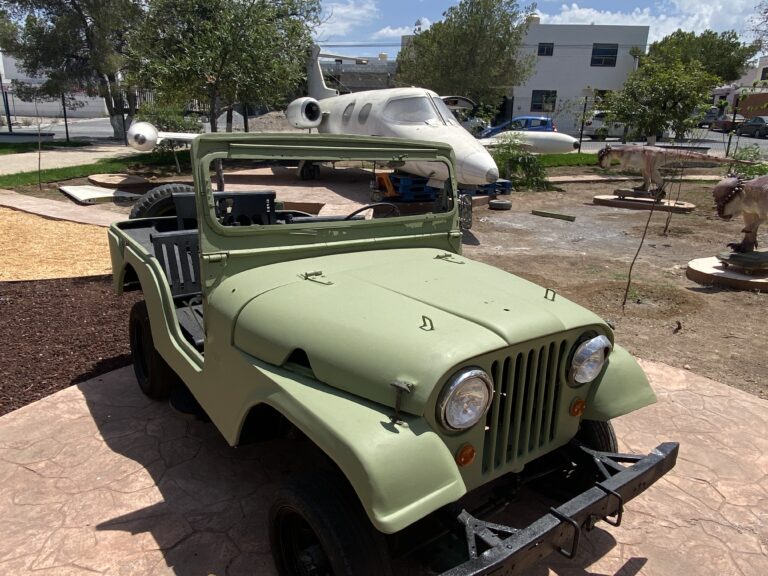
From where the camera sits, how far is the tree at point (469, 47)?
26.2 meters

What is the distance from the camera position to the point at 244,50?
1331cm

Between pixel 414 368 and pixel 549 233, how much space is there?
865cm

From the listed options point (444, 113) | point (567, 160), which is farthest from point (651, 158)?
point (567, 160)

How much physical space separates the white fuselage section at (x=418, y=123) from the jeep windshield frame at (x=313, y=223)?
22.0 feet

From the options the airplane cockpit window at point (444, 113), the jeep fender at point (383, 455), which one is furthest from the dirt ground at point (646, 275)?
the jeep fender at point (383, 455)

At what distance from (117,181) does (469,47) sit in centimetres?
1883

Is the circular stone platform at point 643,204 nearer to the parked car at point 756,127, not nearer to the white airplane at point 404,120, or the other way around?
the white airplane at point 404,120

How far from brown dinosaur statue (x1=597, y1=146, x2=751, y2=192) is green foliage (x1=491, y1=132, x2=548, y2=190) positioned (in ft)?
5.71

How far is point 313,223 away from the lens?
2.96 metres

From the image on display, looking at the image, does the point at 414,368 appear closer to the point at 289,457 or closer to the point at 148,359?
the point at 289,457

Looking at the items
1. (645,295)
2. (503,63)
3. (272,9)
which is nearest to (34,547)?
(645,295)

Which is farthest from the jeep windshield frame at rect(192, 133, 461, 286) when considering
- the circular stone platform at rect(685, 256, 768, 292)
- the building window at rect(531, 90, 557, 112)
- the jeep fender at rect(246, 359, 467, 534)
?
the building window at rect(531, 90, 557, 112)

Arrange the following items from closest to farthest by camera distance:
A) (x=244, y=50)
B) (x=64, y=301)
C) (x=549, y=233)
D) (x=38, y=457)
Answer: (x=38, y=457) < (x=64, y=301) < (x=549, y=233) < (x=244, y=50)

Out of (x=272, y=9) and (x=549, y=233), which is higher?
(x=272, y=9)
